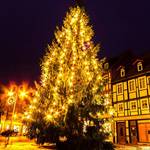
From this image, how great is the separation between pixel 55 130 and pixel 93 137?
2.18 meters

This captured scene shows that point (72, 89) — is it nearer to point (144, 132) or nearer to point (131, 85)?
point (144, 132)

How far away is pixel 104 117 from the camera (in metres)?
13.4

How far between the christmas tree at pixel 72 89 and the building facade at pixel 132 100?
14489 millimetres

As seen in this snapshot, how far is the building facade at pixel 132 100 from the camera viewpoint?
26609 mm

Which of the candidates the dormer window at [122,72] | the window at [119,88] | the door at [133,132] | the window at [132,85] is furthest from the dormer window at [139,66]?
the door at [133,132]

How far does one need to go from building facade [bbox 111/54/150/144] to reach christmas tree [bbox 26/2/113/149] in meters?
14.5

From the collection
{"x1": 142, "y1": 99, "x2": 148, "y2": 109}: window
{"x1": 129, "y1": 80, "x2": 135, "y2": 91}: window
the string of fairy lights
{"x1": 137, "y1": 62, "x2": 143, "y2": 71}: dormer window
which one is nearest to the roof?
{"x1": 137, "y1": 62, "x2": 143, "y2": 71}: dormer window

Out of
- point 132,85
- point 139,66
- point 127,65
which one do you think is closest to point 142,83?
point 132,85

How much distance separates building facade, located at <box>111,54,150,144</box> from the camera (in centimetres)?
2661

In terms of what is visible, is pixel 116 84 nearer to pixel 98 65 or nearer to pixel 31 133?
pixel 98 65

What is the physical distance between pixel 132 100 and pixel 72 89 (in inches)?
674

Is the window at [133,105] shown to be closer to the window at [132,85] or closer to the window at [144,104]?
the window at [144,104]

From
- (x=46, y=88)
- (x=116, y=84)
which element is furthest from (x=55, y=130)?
(x=116, y=84)

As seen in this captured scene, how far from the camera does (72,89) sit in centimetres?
1336
